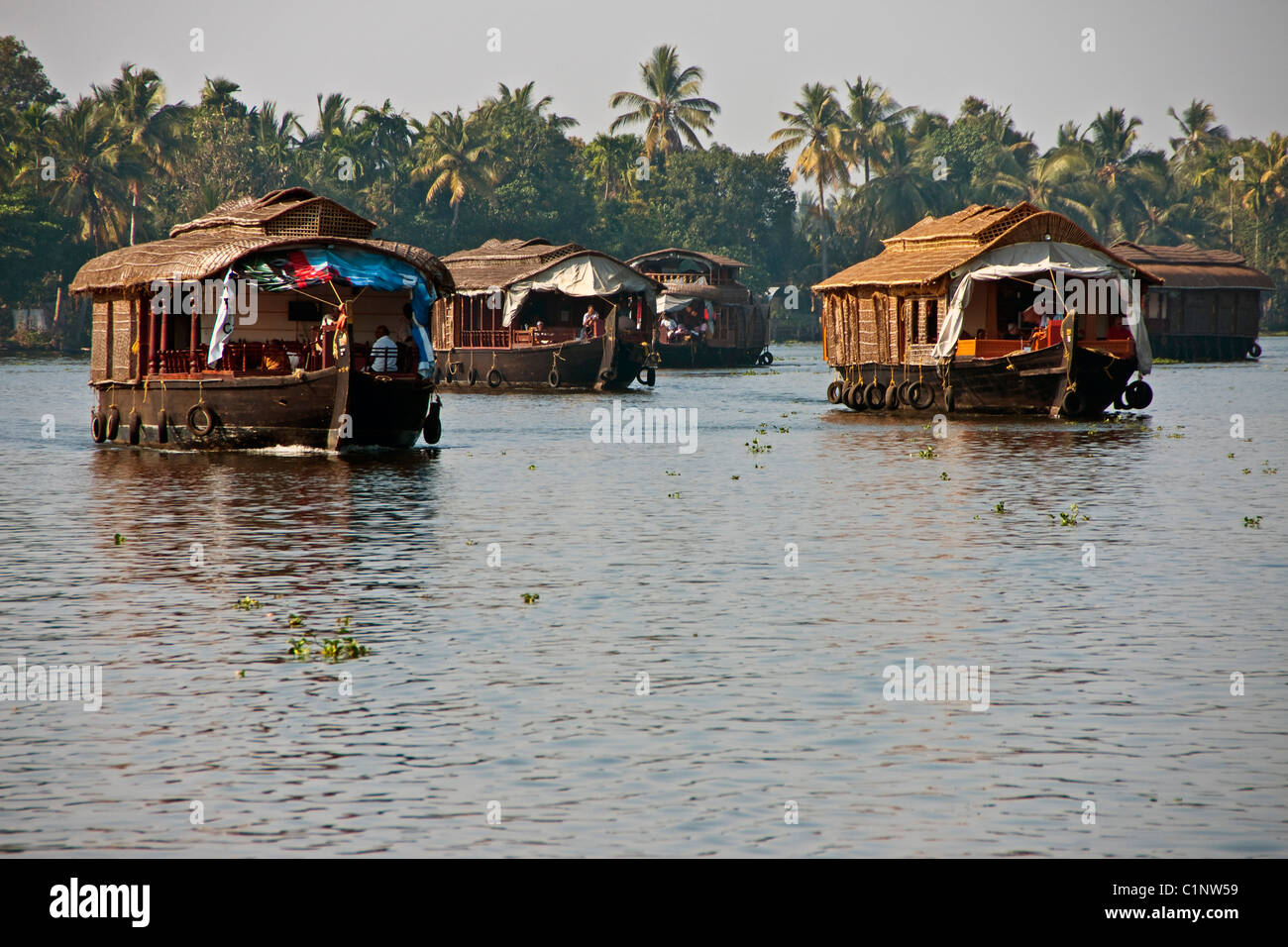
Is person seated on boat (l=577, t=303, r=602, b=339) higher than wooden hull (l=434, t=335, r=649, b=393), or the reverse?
person seated on boat (l=577, t=303, r=602, b=339)

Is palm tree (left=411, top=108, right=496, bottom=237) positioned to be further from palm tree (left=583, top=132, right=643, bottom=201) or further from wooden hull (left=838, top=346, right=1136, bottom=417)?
wooden hull (left=838, top=346, right=1136, bottom=417)

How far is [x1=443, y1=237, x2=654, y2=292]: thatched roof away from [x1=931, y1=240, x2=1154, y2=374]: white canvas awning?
19.8m

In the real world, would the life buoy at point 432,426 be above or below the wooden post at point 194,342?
below

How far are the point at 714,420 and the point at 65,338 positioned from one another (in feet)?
A: 202

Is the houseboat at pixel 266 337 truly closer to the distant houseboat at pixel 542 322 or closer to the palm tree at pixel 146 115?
the distant houseboat at pixel 542 322

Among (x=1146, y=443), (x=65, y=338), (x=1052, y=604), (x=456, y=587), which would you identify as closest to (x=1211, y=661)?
(x=1052, y=604)

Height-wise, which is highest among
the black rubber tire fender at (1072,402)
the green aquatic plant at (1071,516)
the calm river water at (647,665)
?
the black rubber tire fender at (1072,402)

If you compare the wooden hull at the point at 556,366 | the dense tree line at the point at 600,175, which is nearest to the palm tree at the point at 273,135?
the dense tree line at the point at 600,175

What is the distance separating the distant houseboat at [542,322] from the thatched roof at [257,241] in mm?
23788

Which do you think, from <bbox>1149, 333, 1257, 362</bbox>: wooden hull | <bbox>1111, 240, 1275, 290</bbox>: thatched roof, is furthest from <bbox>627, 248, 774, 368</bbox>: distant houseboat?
<bbox>1149, 333, 1257, 362</bbox>: wooden hull

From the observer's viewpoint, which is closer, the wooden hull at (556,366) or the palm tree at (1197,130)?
the wooden hull at (556,366)

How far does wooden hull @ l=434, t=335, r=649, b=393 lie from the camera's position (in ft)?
179

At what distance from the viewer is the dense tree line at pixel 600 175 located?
88.7 metres

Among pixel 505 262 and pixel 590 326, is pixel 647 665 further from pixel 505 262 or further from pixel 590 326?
pixel 505 262
